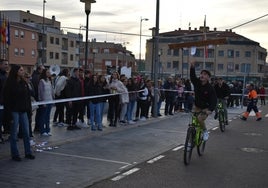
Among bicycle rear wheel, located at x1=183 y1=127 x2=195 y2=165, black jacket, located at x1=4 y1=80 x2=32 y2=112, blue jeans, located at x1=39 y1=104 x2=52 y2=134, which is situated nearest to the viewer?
black jacket, located at x1=4 y1=80 x2=32 y2=112

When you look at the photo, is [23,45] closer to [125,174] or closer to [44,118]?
[44,118]

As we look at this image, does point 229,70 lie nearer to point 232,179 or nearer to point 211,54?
point 211,54

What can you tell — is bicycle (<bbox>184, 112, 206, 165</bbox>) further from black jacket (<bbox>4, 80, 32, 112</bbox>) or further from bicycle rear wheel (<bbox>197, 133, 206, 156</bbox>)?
black jacket (<bbox>4, 80, 32, 112</bbox>)

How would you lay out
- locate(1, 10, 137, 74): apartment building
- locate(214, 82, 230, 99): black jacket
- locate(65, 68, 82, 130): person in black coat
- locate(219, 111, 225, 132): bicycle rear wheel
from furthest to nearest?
locate(1, 10, 137, 74): apartment building
locate(214, 82, 230, 99): black jacket
locate(219, 111, 225, 132): bicycle rear wheel
locate(65, 68, 82, 130): person in black coat

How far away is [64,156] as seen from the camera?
360 inches

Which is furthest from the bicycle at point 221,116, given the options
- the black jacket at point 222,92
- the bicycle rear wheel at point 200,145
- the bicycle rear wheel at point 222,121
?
the bicycle rear wheel at point 200,145

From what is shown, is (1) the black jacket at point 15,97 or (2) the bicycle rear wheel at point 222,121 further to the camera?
(2) the bicycle rear wheel at point 222,121

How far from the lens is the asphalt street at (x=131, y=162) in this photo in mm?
7281

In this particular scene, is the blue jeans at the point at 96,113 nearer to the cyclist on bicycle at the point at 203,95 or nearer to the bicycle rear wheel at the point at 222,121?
the cyclist on bicycle at the point at 203,95

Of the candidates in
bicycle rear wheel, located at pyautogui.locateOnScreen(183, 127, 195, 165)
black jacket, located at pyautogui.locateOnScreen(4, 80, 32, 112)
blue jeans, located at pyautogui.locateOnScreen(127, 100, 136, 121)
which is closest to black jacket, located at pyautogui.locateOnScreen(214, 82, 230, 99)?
blue jeans, located at pyautogui.locateOnScreen(127, 100, 136, 121)

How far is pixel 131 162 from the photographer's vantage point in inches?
351

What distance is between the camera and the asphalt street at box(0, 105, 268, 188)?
7281 millimetres

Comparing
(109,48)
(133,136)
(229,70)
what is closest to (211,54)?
(229,70)

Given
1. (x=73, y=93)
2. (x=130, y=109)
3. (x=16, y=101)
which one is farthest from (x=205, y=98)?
(x=130, y=109)
